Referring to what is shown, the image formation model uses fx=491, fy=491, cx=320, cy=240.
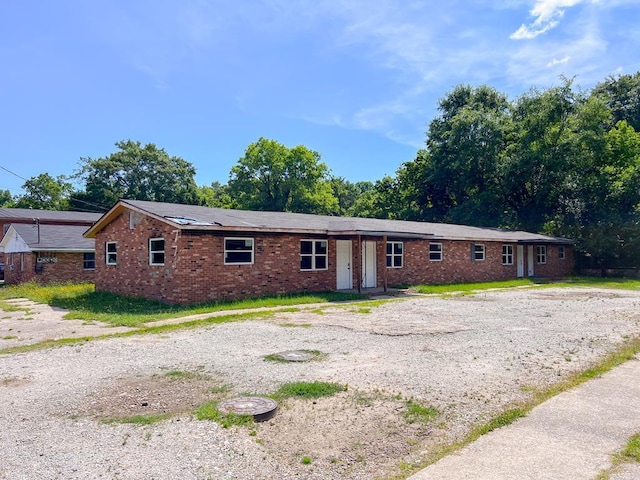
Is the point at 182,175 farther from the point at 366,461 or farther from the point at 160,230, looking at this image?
the point at 366,461

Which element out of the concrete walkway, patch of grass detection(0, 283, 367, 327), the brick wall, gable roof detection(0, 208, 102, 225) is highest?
gable roof detection(0, 208, 102, 225)

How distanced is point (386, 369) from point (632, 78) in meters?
44.0

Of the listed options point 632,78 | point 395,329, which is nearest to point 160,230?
point 395,329

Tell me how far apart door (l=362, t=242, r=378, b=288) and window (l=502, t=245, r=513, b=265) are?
9.15m

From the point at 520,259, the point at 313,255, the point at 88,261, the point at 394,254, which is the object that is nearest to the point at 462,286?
the point at 394,254

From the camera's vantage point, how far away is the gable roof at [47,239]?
22.6 m

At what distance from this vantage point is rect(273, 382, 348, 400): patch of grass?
5.45 meters

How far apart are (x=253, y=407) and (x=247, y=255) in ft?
34.8

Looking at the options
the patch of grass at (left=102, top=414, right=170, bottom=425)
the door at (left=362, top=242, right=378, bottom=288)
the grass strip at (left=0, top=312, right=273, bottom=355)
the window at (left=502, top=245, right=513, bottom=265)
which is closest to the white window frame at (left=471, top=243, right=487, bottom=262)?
the window at (left=502, top=245, right=513, bottom=265)

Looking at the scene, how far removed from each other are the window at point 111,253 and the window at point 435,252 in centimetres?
1274

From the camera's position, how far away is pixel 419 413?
4.86 m

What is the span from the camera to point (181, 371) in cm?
662

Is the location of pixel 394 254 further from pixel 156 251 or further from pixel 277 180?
pixel 277 180

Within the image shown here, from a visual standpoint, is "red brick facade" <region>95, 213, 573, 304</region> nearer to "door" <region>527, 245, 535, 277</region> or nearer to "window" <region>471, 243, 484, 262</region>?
"window" <region>471, 243, 484, 262</region>
